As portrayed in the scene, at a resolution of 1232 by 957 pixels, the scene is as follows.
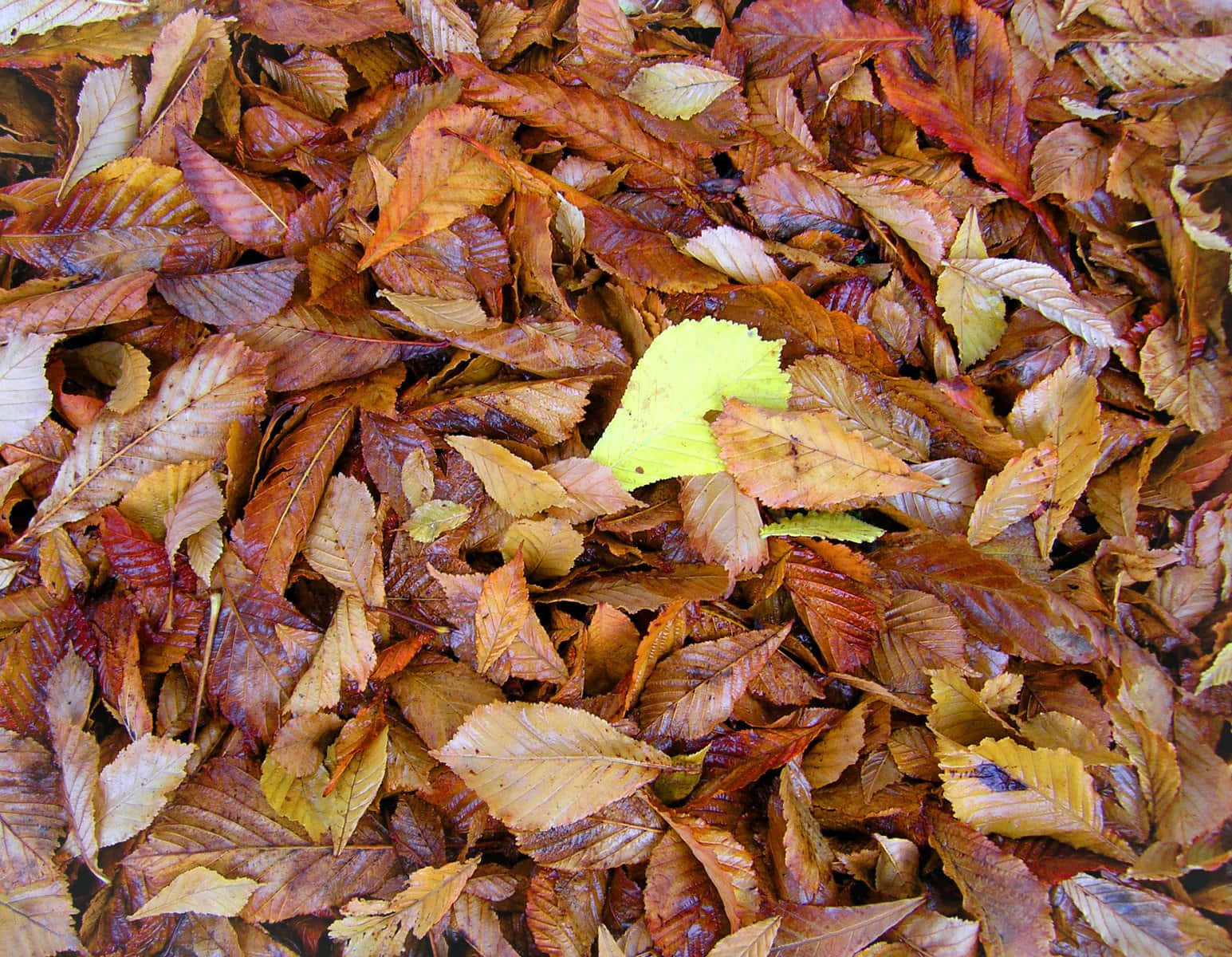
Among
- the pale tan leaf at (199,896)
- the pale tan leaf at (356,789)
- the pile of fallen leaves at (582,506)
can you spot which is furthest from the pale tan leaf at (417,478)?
the pale tan leaf at (199,896)

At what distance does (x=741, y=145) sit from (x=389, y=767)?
45.2 inches

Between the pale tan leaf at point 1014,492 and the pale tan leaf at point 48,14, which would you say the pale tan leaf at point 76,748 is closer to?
the pale tan leaf at point 48,14

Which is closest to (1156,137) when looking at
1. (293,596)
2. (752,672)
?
(752,672)

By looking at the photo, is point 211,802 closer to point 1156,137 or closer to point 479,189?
point 479,189

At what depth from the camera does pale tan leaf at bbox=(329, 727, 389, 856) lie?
1149mm

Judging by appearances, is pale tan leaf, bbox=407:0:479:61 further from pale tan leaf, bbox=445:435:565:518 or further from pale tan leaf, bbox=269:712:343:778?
pale tan leaf, bbox=269:712:343:778

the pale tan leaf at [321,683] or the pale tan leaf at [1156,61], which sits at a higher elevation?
the pale tan leaf at [1156,61]

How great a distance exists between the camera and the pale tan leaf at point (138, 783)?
3.82ft

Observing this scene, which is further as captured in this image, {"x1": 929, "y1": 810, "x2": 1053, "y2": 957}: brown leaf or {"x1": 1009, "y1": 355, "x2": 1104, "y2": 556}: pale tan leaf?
{"x1": 1009, "y1": 355, "x2": 1104, "y2": 556}: pale tan leaf

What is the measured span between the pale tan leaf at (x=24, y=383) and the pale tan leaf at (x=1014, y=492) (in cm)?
142

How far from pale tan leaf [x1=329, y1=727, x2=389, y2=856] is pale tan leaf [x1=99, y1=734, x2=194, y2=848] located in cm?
23

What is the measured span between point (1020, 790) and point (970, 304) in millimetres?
767

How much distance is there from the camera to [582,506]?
3.81 ft

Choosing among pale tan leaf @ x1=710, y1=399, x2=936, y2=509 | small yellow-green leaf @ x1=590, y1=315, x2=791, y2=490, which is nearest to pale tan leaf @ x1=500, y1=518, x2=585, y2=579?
small yellow-green leaf @ x1=590, y1=315, x2=791, y2=490
